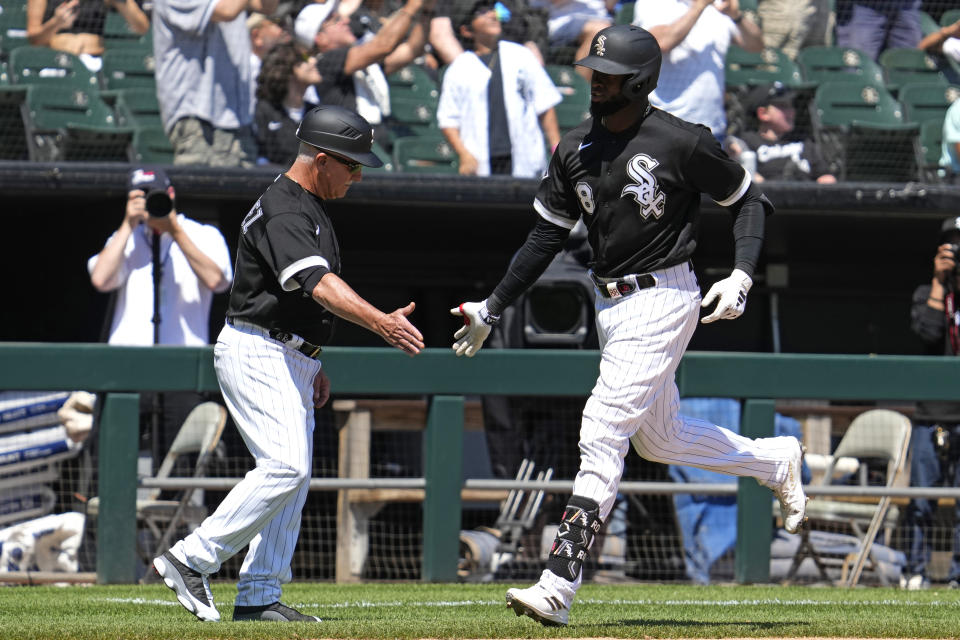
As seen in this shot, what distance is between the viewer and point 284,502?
4371mm

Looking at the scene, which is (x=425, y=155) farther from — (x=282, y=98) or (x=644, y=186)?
(x=644, y=186)

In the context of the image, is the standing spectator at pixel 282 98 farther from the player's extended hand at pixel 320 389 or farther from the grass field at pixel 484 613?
the player's extended hand at pixel 320 389

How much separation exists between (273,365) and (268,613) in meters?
0.78

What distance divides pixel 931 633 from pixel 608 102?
6.14 ft

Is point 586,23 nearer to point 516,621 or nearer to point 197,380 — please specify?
point 197,380

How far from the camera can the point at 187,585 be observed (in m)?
4.27

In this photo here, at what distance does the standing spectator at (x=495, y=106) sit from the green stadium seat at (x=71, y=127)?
1.94 m

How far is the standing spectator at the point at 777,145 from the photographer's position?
9016 mm

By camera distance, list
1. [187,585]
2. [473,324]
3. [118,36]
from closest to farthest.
Answer: [187,585], [473,324], [118,36]

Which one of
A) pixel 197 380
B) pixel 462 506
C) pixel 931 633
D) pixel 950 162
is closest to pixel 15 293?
pixel 197 380

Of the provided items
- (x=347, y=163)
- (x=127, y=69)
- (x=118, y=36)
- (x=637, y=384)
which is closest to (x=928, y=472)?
(x=637, y=384)

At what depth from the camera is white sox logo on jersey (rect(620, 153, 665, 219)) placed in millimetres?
4293

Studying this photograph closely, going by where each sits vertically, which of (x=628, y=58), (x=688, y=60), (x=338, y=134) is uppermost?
(x=628, y=58)

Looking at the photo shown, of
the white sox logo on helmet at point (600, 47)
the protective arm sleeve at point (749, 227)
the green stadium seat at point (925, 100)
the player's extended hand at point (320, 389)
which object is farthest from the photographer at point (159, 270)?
the green stadium seat at point (925, 100)
